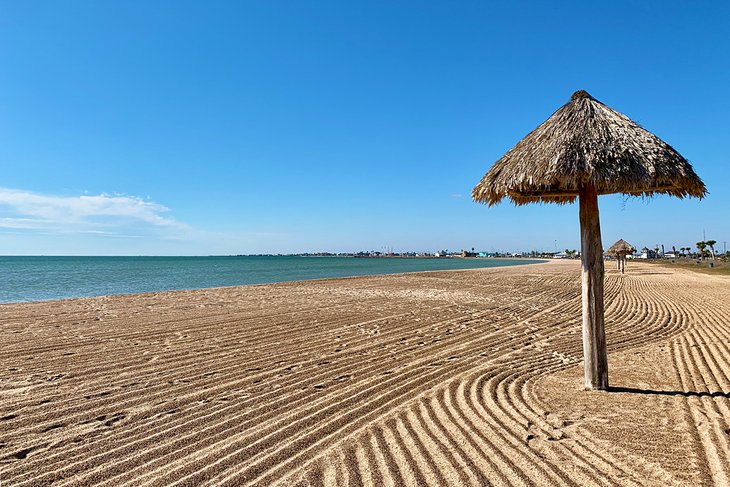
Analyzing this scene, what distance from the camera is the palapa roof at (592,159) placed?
4254 mm

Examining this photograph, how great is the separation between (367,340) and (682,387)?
454 centimetres

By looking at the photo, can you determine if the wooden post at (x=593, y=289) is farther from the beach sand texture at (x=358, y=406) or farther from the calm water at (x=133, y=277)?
the calm water at (x=133, y=277)

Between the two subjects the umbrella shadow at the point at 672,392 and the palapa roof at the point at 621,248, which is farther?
the palapa roof at the point at 621,248

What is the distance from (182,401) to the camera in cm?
445

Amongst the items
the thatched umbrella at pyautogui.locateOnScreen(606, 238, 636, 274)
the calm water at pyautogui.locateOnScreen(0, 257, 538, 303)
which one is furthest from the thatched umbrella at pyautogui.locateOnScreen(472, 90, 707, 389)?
the thatched umbrella at pyautogui.locateOnScreen(606, 238, 636, 274)

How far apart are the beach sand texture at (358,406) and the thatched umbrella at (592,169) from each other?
976 millimetres

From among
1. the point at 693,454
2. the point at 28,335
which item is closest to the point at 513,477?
the point at 693,454

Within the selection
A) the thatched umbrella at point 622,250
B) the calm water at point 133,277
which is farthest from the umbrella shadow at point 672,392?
the thatched umbrella at point 622,250

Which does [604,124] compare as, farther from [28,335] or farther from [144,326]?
[28,335]

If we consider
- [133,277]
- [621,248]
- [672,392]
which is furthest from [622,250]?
[133,277]

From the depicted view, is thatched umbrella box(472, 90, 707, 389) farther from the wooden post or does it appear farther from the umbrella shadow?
the umbrella shadow

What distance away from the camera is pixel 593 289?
4.62 metres

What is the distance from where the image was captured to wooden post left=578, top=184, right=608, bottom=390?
4.62 meters

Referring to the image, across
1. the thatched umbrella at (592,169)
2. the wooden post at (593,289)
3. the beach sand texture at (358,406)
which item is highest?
the thatched umbrella at (592,169)
